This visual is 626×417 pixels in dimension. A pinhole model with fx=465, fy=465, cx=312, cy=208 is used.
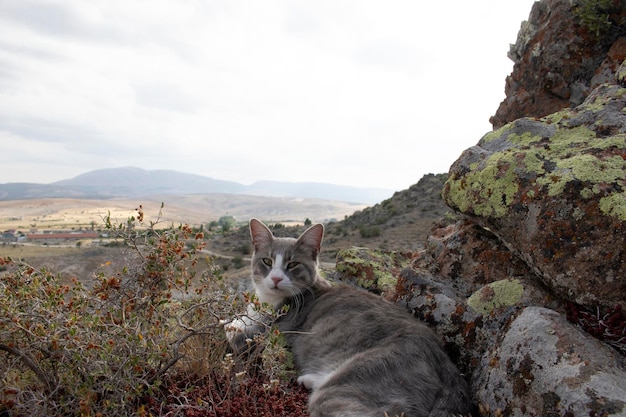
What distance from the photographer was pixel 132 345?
3.89 meters

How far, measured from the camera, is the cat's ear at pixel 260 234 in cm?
651

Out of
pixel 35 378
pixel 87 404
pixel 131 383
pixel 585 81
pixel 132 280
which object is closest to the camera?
pixel 87 404

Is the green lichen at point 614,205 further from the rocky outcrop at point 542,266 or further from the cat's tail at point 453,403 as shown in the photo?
the cat's tail at point 453,403

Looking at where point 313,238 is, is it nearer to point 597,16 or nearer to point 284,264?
point 284,264

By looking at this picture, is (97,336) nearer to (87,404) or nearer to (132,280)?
(87,404)

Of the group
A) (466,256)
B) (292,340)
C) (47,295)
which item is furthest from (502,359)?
(47,295)

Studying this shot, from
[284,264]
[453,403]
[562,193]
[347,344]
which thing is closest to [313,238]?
[284,264]

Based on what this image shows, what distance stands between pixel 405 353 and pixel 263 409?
1395 mm

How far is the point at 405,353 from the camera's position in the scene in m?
4.31

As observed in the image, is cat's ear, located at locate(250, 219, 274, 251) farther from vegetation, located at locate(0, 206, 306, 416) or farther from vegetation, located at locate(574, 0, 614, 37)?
vegetation, located at locate(574, 0, 614, 37)

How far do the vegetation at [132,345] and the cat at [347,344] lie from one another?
0.39 m

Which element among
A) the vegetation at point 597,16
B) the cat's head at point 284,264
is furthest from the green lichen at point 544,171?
the vegetation at point 597,16

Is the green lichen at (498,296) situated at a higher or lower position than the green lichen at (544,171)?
lower

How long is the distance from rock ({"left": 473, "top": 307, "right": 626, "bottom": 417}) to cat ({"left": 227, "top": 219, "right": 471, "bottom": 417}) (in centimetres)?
44
